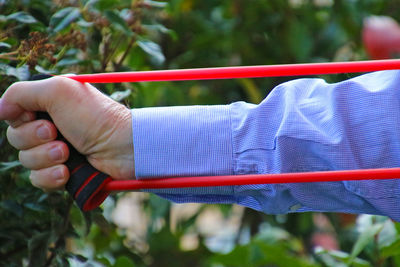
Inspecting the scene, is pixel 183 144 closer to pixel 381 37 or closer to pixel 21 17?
pixel 21 17

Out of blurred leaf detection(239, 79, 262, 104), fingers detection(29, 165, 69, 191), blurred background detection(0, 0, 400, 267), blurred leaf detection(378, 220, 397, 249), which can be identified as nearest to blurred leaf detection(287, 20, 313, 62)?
blurred background detection(0, 0, 400, 267)

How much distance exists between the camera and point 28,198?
0.93 metres

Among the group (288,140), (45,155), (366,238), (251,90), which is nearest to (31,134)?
(45,155)

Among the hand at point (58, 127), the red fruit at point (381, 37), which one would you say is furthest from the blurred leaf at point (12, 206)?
the red fruit at point (381, 37)

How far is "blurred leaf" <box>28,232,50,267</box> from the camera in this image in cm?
91

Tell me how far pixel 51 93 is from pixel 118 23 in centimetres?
22

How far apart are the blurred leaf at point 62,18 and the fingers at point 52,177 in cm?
22

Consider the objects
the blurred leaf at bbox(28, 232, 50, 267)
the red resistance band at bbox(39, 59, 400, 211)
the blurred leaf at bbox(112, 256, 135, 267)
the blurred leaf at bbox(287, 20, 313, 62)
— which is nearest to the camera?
the red resistance band at bbox(39, 59, 400, 211)

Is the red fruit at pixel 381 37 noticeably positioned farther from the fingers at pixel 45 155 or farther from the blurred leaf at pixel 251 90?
the fingers at pixel 45 155

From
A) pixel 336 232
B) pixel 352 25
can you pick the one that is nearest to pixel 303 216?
pixel 336 232

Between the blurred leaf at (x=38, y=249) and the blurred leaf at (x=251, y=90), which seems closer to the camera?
the blurred leaf at (x=38, y=249)

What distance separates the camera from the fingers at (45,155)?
792mm

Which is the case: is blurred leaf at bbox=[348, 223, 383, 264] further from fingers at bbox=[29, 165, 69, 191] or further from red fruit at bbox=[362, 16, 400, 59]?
red fruit at bbox=[362, 16, 400, 59]

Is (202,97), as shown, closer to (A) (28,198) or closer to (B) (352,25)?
(B) (352,25)
